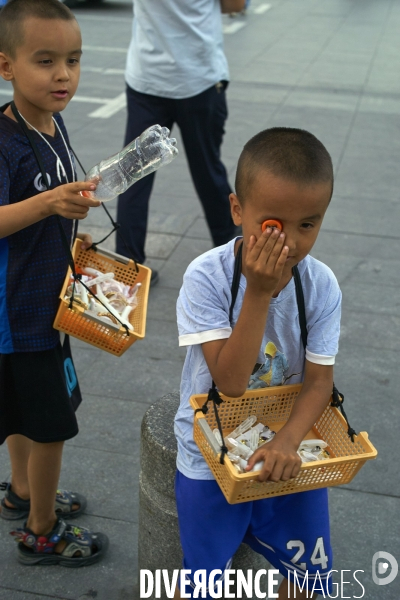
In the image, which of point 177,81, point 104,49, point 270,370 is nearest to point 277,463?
point 270,370

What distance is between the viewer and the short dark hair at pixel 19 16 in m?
2.36

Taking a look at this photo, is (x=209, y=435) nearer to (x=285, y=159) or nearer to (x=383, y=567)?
(x=285, y=159)

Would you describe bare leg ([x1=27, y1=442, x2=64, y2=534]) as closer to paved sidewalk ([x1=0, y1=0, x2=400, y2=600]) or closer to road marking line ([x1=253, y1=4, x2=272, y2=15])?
paved sidewalk ([x1=0, y1=0, x2=400, y2=600])

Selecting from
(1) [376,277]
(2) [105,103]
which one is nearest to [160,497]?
(1) [376,277]

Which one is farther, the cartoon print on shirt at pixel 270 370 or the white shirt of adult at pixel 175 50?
the white shirt of adult at pixel 175 50

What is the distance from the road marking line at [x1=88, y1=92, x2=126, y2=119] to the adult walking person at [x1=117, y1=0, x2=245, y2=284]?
14.2 ft

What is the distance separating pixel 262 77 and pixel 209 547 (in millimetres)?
10524

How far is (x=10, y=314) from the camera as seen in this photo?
252cm

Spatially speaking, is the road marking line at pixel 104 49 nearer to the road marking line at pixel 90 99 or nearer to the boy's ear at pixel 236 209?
the road marking line at pixel 90 99

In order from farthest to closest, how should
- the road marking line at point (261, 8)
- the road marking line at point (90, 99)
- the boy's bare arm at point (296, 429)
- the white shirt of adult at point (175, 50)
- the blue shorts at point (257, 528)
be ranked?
the road marking line at point (261, 8) → the road marking line at point (90, 99) → the white shirt of adult at point (175, 50) → the blue shorts at point (257, 528) → the boy's bare arm at point (296, 429)

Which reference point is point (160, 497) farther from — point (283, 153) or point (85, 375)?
point (85, 375)

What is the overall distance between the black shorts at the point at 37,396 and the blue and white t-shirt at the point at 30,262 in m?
0.06

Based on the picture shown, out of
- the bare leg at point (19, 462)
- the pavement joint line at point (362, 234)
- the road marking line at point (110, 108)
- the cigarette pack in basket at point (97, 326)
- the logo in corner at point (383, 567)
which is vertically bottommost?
the road marking line at point (110, 108)

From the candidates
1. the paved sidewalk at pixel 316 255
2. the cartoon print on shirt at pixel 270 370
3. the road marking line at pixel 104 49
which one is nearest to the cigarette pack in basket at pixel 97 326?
the cartoon print on shirt at pixel 270 370
